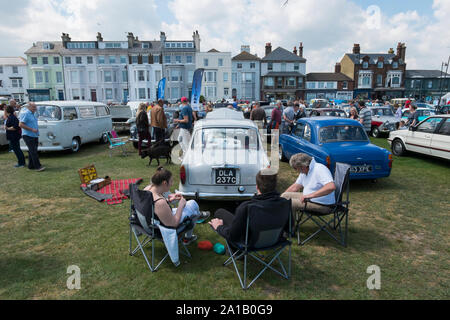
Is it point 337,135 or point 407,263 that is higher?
point 337,135

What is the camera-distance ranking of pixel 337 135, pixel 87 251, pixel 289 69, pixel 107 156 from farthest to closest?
Answer: pixel 289 69
pixel 107 156
pixel 337 135
pixel 87 251

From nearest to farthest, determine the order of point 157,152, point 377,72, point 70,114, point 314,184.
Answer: point 314,184 < point 157,152 < point 70,114 < point 377,72

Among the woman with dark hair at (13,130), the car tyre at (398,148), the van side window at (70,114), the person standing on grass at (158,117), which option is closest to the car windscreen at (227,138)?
the person standing on grass at (158,117)

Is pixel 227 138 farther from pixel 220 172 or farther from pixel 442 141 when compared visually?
pixel 442 141

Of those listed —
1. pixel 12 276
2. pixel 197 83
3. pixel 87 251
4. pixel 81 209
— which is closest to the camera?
pixel 12 276

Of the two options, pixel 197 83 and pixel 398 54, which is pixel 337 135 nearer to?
pixel 197 83

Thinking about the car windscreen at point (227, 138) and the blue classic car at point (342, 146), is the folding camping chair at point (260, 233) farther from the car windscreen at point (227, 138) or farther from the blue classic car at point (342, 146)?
the blue classic car at point (342, 146)

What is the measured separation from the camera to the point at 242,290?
11.4ft

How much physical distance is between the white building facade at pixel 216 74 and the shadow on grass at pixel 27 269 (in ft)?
170

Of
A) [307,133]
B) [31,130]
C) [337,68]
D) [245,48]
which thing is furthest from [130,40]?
[307,133]

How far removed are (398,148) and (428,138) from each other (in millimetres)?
1509

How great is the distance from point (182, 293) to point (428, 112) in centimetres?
2372

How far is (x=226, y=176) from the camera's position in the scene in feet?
18.2
